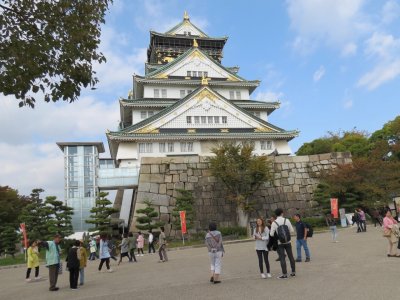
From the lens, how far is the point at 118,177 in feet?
102

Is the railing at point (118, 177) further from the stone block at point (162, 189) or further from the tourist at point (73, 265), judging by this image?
the tourist at point (73, 265)

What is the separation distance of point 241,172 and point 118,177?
400 inches

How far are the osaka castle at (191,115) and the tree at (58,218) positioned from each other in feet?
28.5

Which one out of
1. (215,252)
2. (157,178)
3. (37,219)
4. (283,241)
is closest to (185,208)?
(157,178)

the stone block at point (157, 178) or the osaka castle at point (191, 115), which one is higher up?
the osaka castle at point (191, 115)

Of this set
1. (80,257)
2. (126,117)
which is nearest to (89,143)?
(126,117)

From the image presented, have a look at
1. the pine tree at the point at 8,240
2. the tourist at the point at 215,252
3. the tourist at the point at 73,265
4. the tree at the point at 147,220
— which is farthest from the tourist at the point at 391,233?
the pine tree at the point at 8,240

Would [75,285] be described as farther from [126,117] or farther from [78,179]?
[78,179]

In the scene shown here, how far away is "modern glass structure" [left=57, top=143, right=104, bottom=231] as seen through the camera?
54.8m

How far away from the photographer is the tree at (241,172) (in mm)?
26953

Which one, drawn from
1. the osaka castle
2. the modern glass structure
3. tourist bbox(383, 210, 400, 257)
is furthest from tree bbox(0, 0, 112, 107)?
the modern glass structure

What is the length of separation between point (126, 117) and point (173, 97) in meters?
5.44

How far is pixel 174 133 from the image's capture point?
3366cm

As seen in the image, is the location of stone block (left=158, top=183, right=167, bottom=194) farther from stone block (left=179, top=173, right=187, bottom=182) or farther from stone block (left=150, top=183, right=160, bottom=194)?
stone block (left=179, top=173, right=187, bottom=182)
